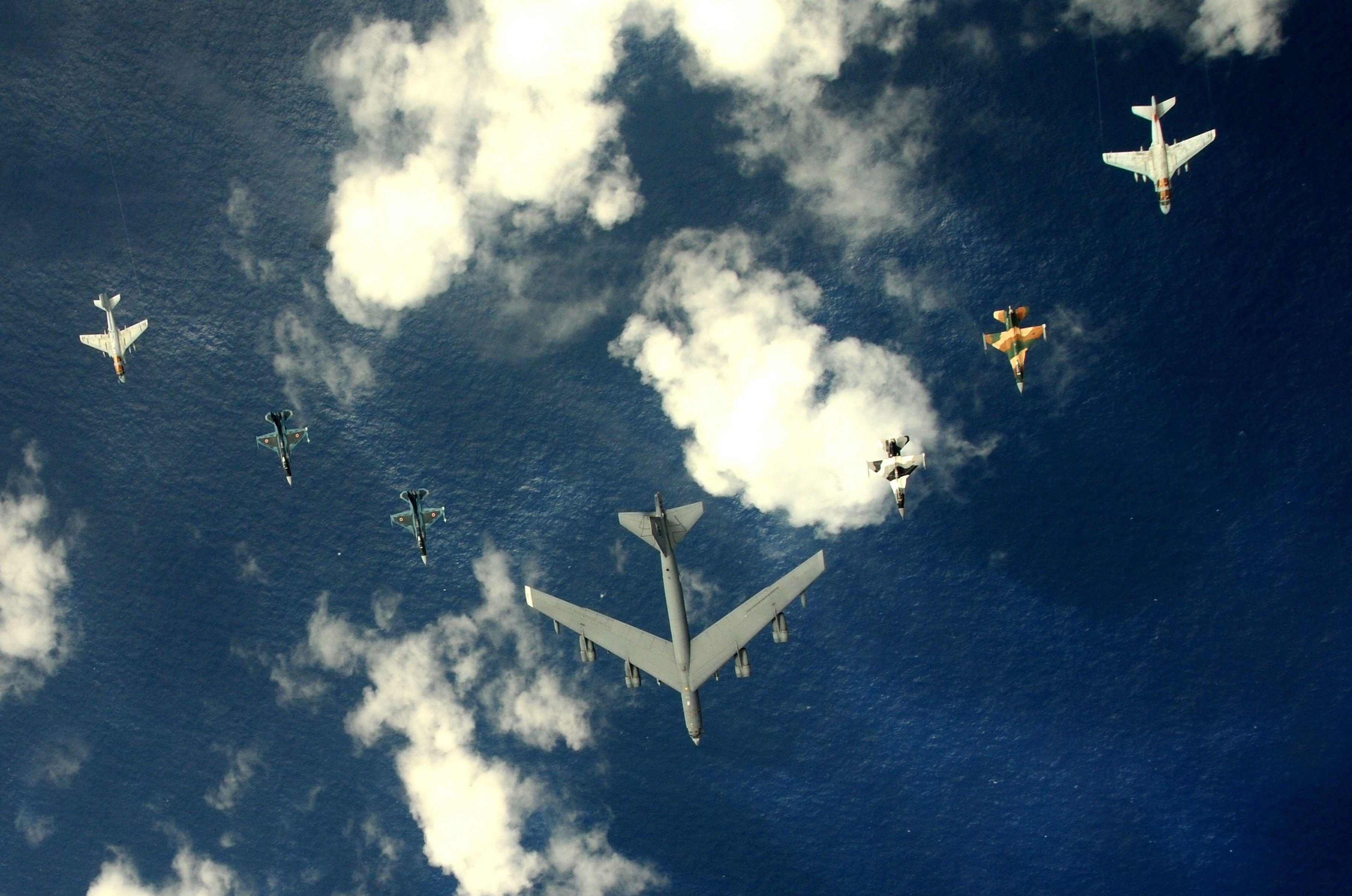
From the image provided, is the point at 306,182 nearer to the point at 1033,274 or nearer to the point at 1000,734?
the point at 1033,274

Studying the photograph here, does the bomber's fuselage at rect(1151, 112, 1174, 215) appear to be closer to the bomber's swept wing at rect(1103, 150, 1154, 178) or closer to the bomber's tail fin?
the bomber's tail fin

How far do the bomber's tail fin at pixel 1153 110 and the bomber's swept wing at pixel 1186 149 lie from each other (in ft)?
7.87

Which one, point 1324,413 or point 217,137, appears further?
point 217,137

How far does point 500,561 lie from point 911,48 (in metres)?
47.2

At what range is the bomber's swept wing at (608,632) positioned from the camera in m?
73.5

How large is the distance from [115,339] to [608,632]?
1649 inches

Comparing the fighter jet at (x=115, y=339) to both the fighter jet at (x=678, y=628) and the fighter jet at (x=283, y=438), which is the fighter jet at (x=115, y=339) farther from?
the fighter jet at (x=678, y=628)

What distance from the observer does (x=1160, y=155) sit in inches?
2800

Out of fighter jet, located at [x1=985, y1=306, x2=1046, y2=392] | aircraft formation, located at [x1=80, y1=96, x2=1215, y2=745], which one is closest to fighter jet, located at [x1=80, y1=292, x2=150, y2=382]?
aircraft formation, located at [x1=80, y1=96, x2=1215, y2=745]

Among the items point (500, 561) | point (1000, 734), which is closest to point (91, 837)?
point (500, 561)

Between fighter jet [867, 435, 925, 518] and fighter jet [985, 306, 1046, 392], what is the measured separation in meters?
8.74

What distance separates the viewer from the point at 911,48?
246 feet

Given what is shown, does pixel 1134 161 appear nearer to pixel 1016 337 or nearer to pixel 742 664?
pixel 1016 337

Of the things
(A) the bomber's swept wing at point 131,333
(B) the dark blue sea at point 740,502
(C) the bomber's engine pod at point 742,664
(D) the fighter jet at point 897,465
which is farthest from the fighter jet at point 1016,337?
(A) the bomber's swept wing at point 131,333
